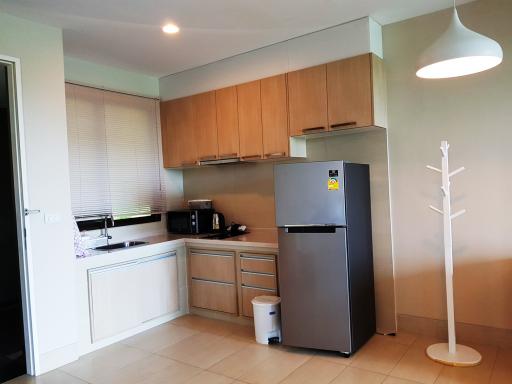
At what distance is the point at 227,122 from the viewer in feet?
13.5

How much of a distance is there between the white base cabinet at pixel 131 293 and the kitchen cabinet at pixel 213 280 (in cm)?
19

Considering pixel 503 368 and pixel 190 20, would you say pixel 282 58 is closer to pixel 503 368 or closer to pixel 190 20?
pixel 190 20

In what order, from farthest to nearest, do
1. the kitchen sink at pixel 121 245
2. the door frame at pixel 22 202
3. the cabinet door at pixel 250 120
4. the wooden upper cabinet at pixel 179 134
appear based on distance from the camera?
the wooden upper cabinet at pixel 179 134
the kitchen sink at pixel 121 245
the cabinet door at pixel 250 120
the door frame at pixel 22 202

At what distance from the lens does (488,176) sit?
3064mm

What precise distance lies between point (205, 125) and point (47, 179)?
1.73m

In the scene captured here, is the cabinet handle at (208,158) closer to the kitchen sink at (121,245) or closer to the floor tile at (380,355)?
the kitchen sink at (121,245)

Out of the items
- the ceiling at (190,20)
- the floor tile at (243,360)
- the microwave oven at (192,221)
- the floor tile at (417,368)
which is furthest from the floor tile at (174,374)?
the ceiling at (190,20)

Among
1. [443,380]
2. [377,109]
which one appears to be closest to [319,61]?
[377,109]

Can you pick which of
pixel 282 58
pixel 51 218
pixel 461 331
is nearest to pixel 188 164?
pixel 282 58

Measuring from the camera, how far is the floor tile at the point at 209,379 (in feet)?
9.18

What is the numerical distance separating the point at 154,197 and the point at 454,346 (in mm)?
3309

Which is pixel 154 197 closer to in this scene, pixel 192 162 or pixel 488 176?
pixel 192 162

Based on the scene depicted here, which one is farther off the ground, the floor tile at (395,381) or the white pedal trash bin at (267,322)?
the white pedal trash bin at (267,322)

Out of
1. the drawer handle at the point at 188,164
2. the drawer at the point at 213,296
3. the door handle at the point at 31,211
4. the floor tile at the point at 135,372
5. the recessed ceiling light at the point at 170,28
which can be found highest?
the recessed ceiling light at the point at 170,28
